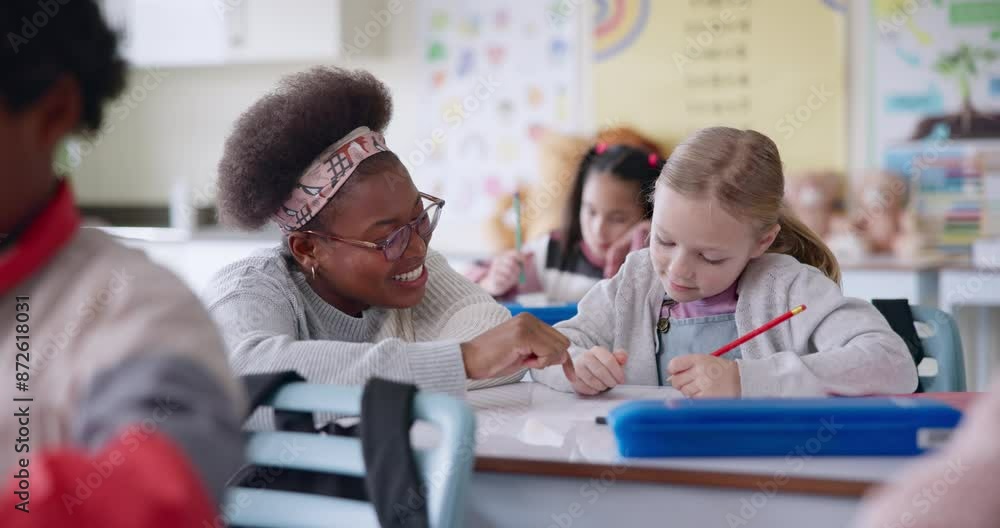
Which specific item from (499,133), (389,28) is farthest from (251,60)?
(499,133)

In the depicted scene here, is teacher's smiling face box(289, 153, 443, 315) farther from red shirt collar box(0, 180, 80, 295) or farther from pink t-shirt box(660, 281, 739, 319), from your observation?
red shirt collar box(0, 180, 80, 295)

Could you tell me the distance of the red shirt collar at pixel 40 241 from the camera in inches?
26.1

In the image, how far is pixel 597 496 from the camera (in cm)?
100

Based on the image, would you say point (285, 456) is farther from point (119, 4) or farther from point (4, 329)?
point (119, 4)

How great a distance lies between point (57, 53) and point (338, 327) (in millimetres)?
825

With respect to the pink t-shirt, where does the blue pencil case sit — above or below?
above

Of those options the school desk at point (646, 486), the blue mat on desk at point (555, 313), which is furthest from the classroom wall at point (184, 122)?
the school desk at point (646, 486)

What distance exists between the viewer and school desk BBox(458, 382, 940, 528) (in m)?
0.93

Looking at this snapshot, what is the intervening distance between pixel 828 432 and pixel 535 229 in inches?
97.2

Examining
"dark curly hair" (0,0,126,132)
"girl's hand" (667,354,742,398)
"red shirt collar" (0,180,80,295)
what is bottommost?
"girl's hand" (667,354,742,398)

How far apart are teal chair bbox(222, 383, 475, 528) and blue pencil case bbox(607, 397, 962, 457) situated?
0.20m

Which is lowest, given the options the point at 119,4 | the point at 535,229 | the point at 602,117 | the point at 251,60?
the point at 535,229

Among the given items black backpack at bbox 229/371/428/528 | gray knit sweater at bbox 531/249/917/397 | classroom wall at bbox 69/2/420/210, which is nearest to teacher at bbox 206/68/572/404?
gray knit sweater at bbox 531/249/917/397

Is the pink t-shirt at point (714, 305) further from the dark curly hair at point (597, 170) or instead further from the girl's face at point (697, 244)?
the dark curly hair at point (597, 170)
